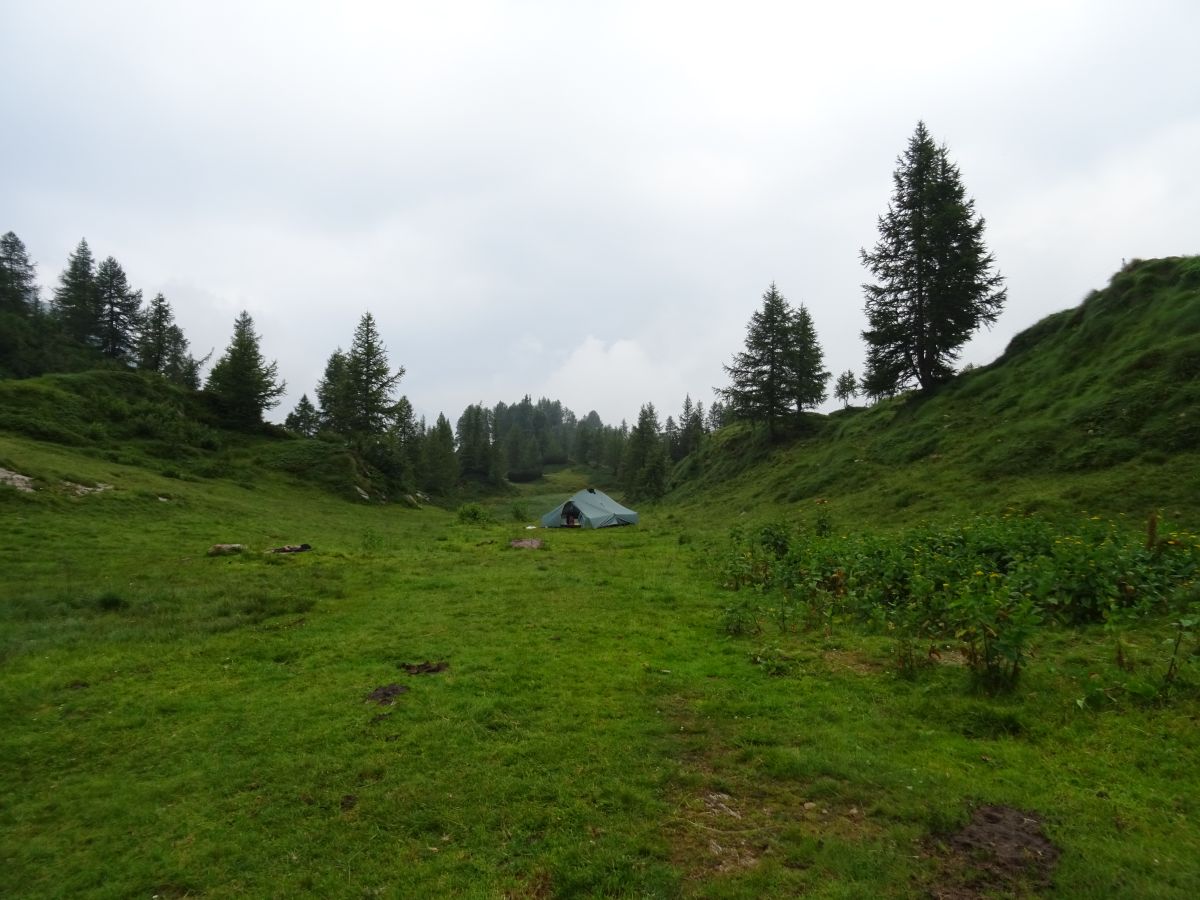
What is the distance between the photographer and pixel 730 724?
7395 mm

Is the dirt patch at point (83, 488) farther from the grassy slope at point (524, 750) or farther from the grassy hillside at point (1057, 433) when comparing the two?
the grassy hillside at point (1057, 433)

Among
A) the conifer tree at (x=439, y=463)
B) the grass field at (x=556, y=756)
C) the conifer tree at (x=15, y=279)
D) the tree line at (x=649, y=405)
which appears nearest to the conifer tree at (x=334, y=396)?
the tree line at (x=649, y=405)

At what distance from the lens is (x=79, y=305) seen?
64.9m

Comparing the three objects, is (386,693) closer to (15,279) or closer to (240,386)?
(240,386)

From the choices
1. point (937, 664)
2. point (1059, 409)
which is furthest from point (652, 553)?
point (1059, 409)

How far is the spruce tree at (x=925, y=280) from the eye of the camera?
103 feet

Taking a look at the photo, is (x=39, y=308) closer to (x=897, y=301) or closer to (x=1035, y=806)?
(x=897, y=301)

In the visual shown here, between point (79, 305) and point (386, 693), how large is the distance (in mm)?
83264

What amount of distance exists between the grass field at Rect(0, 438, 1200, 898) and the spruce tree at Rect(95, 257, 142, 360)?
7146 centimetres

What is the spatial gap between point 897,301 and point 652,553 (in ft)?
75.8

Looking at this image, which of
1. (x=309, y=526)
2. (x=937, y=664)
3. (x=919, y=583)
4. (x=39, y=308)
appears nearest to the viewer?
(x=937, y=664)

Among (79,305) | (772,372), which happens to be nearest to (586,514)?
(772,372)

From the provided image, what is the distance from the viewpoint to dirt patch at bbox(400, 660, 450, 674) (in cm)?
954

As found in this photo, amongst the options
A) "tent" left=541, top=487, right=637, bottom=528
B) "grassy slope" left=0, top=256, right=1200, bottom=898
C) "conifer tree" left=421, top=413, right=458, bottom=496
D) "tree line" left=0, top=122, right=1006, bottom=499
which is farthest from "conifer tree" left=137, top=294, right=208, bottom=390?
"grassy slope" left=0, top=256, right=1200, bottom=898
